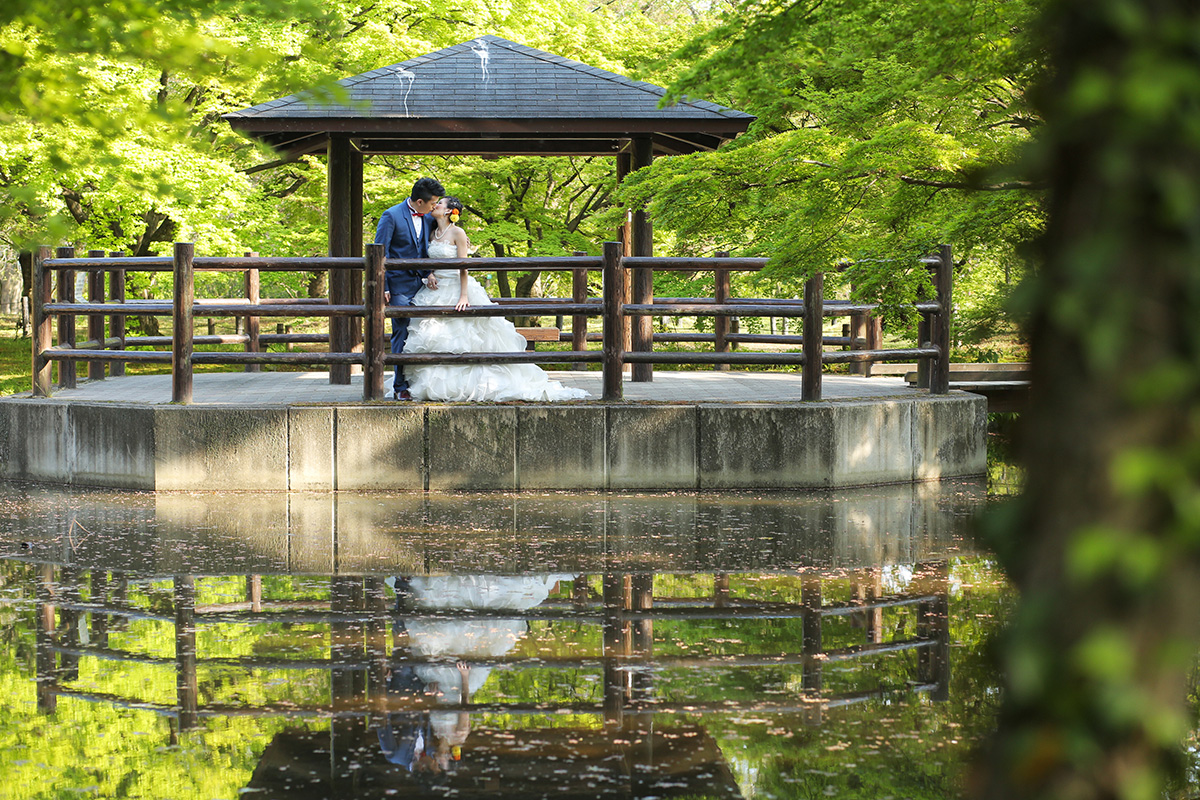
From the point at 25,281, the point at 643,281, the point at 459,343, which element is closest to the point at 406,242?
the point at 459,343

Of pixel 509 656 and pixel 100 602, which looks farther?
pixel 100 602

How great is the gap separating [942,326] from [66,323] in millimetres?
8282

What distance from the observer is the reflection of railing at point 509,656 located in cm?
452

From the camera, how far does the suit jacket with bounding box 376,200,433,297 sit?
11172 millimetres

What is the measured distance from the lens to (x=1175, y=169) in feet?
4.84

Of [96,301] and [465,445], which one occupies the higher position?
[96,301]

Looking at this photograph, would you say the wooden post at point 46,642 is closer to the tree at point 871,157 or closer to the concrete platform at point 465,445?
the concrete platform at point 465,445

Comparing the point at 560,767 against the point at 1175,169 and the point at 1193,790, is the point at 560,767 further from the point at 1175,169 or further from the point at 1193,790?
the point at 1175,169

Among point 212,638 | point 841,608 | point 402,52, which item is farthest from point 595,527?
point 402,52

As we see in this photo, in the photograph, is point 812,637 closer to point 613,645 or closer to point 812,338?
point 613,645

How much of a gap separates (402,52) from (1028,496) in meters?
22.7

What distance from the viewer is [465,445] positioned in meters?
10.2

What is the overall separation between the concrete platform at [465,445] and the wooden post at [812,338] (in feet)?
0.82

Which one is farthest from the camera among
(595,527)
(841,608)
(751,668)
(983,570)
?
(595,527)
